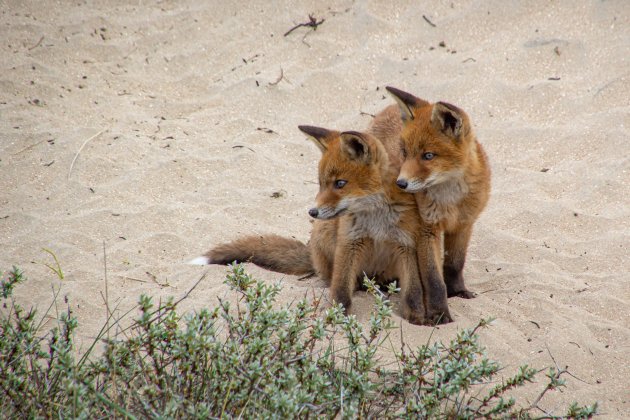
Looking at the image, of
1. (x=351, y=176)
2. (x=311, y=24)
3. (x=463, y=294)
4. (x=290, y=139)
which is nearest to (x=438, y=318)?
(x=463, y=294)

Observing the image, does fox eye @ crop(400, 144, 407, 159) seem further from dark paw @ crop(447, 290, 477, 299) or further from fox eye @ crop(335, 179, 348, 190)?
dark paw @ crop(447, 290, 477, 299)

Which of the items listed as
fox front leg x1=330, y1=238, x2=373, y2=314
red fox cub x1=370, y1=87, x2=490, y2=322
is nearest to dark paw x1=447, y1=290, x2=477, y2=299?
red fox cub x1=370, y1=87, x2=490, y2=322

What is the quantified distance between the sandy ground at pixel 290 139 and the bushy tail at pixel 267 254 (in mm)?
121

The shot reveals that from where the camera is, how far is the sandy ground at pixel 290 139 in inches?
197

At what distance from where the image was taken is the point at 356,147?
4.82 m

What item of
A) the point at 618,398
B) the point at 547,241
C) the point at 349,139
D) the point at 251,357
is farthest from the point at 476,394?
the point at 547,241

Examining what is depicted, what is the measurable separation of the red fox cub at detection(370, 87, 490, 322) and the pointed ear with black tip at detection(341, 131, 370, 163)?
255mm

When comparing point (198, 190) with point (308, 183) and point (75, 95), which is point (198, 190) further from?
point (75, 95)

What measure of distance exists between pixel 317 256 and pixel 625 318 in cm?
210

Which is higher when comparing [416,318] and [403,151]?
[403,151]

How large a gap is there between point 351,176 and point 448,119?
0.72 metres

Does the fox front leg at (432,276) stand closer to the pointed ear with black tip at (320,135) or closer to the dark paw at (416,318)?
the dark paw at (416,318)

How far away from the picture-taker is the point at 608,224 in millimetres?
5730

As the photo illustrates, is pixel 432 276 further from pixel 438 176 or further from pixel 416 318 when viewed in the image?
pixel 438 176
